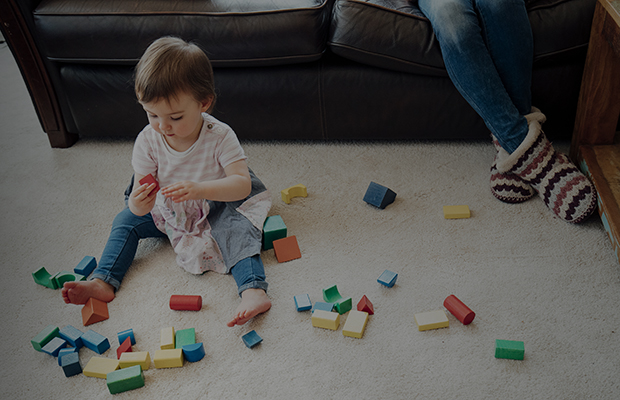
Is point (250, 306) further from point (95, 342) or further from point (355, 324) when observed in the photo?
point (95, 342)

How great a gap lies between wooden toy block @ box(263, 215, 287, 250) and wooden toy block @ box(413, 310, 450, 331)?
0.44m

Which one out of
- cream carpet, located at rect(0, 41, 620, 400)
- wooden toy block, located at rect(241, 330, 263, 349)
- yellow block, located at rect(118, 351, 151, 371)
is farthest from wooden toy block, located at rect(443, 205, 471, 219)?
yellow block, located at rect(118, 351, 151, 371)

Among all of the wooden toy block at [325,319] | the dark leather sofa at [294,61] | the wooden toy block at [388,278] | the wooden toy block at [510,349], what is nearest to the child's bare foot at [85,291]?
the wooden toy block at [325,319]

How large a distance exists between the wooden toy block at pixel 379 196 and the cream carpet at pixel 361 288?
34mm

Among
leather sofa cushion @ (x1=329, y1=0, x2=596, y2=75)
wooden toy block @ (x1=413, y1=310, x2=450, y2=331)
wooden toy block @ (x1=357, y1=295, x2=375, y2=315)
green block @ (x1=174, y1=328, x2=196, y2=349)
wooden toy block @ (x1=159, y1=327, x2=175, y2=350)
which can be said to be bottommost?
wooden toy block @ (x1=413, y1=310, x2=450, y2=331)

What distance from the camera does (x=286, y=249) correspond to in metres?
1.40

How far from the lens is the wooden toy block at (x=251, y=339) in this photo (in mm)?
1153

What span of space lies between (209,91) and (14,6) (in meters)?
0.95

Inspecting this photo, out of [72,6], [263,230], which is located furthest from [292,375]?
[72,6]

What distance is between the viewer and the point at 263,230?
1.43m

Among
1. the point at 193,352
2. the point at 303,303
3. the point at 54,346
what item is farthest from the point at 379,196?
the point at 54,346

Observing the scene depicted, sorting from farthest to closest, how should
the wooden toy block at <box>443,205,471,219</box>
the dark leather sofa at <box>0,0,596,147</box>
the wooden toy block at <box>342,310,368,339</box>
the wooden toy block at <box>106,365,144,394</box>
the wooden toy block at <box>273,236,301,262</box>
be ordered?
the dark leather sofa at <box>0,0,596,147</box> < the wooden toy block at <box>443,205,471,219</box> < the wooden toy block at <box>273,236,301,262</box> < the wooden toy block at <box>342,310,368,339</box> < the wooden toy block at <box>106,365,144,394</box>

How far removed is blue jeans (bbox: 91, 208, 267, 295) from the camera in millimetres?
1292

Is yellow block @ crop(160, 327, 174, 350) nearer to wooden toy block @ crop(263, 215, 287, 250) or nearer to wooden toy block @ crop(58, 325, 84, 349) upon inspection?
wooden toy block @ crop(58, 325, 84, 349)
